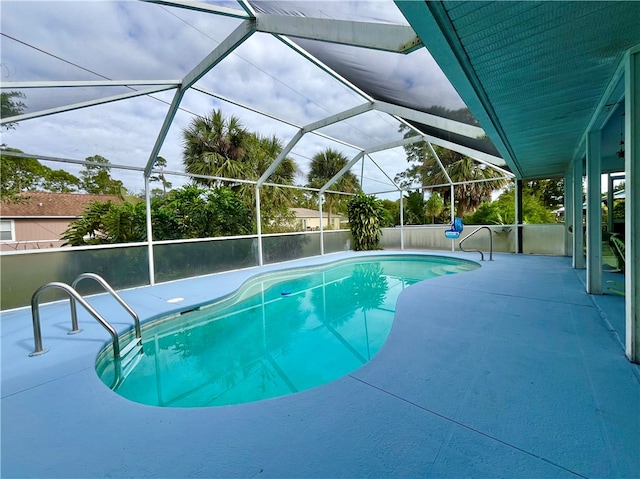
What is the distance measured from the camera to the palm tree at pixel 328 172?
13441 millimetres

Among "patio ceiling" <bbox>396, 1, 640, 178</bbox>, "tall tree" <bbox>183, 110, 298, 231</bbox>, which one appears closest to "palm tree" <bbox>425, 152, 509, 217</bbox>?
"tall tree" <bbox>183, 110, 298, 231</bbox>

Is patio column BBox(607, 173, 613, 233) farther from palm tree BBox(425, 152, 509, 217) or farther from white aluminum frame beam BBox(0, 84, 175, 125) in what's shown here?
white aluminum frame beam BBox(0, 84, 175, 125)

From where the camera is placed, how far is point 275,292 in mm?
6398

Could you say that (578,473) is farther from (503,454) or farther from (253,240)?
(253,240)

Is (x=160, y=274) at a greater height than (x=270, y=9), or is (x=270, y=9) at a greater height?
(x=270, y=9)

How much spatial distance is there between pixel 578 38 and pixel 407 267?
711 cm

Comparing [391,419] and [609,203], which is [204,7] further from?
[609,203]

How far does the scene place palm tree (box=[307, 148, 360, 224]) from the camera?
44.1ft

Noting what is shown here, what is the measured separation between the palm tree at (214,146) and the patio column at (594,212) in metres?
9.57

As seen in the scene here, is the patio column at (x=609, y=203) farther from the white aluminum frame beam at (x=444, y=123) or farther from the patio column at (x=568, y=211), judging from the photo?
the white aluminum frame beam at (x=444, y=123)

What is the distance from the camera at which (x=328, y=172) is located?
13.7 m

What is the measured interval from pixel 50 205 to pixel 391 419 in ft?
22.5

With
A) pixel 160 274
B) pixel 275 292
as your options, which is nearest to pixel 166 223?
pixel 160 274

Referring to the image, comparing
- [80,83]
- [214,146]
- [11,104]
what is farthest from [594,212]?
[214,146]
